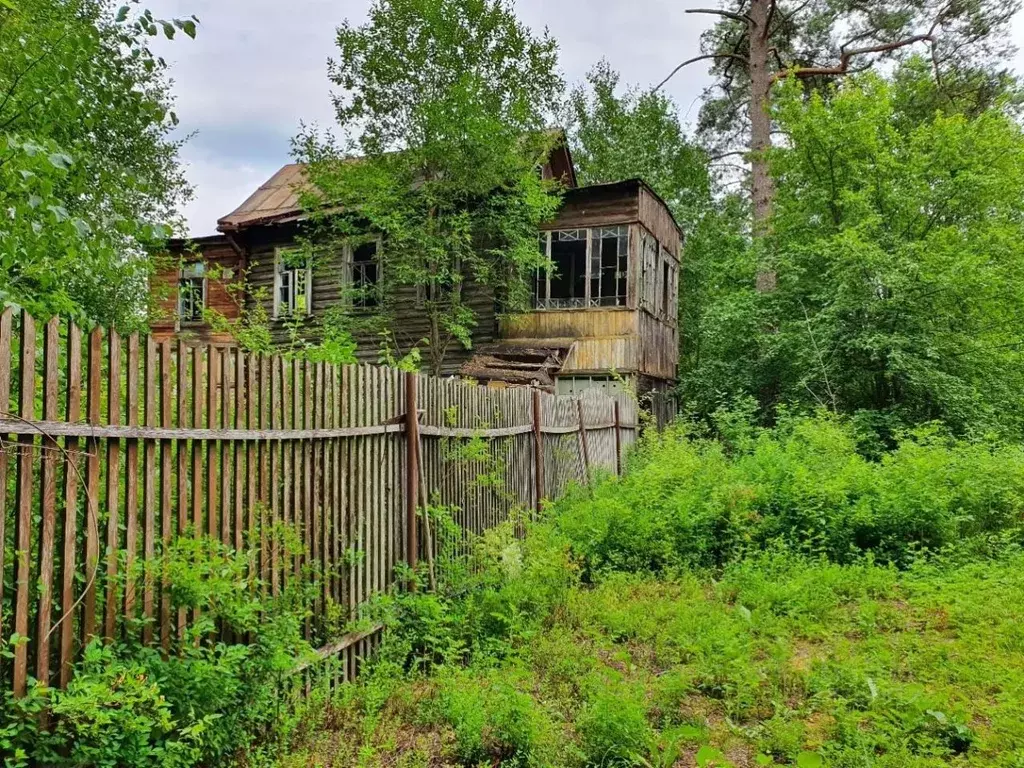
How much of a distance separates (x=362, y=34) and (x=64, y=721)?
14.1m

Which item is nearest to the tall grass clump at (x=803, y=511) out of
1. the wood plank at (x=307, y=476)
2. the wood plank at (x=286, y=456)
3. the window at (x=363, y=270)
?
the wood plank at (x=307, y=476)

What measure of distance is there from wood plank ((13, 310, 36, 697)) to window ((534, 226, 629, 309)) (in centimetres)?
1212

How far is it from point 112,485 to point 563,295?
12.3 meters

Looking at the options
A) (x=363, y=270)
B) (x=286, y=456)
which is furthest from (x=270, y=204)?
(x=286, y=456)

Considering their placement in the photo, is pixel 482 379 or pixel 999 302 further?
pixel 999 302

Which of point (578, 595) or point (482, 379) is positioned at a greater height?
point (482, 379)

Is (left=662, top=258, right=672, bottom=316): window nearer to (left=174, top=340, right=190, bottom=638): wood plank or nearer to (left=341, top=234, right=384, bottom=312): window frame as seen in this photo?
(left=341, top=234, right=384, bottom=312): window frame

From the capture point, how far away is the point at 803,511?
6957 millimetres

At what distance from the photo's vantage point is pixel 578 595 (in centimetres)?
551

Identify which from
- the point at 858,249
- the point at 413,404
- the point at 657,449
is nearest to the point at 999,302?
the point at 858,249

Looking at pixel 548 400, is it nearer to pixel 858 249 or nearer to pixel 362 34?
pixel 858 249

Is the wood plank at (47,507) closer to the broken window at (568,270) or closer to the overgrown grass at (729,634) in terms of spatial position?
the overgrown grass at (729,634)

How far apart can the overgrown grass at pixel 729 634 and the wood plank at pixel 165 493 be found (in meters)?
0.90

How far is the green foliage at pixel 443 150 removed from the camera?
13.1 meters
